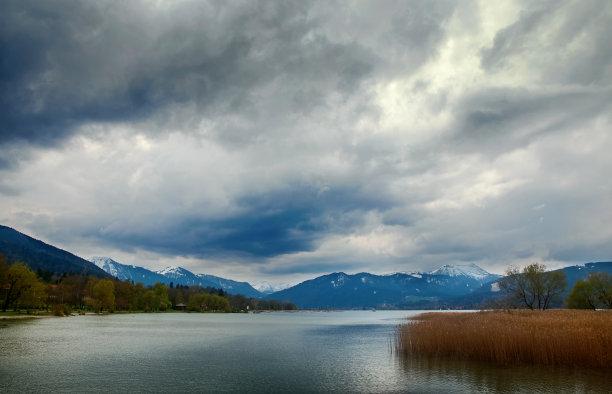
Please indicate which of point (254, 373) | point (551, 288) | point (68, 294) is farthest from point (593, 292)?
point (68, 294)

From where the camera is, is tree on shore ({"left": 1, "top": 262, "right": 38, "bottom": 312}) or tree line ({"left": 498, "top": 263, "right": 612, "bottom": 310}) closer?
tree line ({"left": 498, "top": 263, "right": 612, "bottom": 310})

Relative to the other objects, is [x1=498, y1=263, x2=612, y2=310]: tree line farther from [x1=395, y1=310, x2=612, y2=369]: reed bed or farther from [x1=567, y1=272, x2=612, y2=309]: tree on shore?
[x1=395, y1=310, x2=612, y2=369]: reed bed

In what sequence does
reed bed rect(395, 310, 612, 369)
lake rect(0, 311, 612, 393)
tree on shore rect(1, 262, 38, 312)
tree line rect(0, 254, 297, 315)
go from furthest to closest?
tree line rect(0, 254, 297, 315)
tree on shore rect(1, 262, 38, 312)
reed bed rect(395, 310, 612, 369)
lake rect(0, 311, 612, 393)

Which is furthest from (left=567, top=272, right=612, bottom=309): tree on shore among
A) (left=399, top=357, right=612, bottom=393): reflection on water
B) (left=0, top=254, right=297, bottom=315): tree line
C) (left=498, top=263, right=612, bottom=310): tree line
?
(left=0, top=254, right=297, bottom=315): tree line

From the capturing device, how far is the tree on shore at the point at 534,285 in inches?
3177

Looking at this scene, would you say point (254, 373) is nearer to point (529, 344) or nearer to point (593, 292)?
point (529, 344)

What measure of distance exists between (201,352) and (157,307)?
161567 millimetres

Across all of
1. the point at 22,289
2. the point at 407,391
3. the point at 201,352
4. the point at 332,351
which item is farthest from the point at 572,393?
the point at 22,289

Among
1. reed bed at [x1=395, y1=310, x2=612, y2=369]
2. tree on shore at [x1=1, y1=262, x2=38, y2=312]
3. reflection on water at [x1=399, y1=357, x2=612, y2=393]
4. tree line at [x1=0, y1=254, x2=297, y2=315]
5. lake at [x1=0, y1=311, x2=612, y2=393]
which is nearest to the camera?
reflection on water at [x1=399, y1=357, x2=612, y2=393]

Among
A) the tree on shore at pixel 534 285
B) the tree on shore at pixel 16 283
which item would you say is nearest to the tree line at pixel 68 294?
the tree on shore at pixel 16 283

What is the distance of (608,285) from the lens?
263ft

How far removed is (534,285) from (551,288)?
331 cm

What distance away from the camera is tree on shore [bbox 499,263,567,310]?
80.7 m

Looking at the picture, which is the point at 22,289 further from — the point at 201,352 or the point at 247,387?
the point at 247,387
